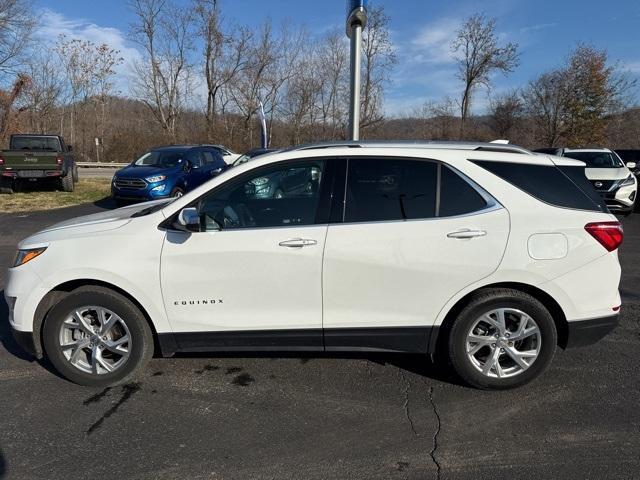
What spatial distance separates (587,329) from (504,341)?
59cm

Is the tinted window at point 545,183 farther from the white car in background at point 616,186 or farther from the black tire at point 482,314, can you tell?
the white car in background at point 616,186

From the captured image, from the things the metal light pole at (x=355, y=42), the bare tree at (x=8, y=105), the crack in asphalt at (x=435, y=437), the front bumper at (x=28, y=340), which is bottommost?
the crack in asphalt at (x=435, y=437)

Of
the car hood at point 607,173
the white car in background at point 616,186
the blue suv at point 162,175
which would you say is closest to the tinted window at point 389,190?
the blue suv at point 162,175

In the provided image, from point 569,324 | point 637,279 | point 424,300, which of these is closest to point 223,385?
point 424,300

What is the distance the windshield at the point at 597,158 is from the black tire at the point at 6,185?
16552 millimetres

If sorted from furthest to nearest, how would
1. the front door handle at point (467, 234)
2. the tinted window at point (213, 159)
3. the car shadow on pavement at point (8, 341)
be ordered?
the tinted window at point (213, 159) < the car shadow on pavement at point (8, 341) < the front door handle at point (467, 234)

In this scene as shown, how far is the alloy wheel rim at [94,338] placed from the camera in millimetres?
3334

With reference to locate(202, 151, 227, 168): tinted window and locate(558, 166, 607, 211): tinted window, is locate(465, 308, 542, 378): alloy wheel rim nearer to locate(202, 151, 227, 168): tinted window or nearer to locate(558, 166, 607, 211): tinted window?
locate(558, 166, 607, 211): tinted window

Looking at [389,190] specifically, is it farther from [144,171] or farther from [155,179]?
[144,171]

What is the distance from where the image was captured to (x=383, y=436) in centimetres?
285

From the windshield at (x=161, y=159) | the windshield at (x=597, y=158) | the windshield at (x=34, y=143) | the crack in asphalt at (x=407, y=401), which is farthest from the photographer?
the windshield at (x=34, y=143)

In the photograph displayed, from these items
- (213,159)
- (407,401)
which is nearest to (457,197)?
(407,401)

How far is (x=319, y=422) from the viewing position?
300cm

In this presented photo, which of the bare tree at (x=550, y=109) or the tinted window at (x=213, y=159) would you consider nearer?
the tinted window at (x=213, y=159)
